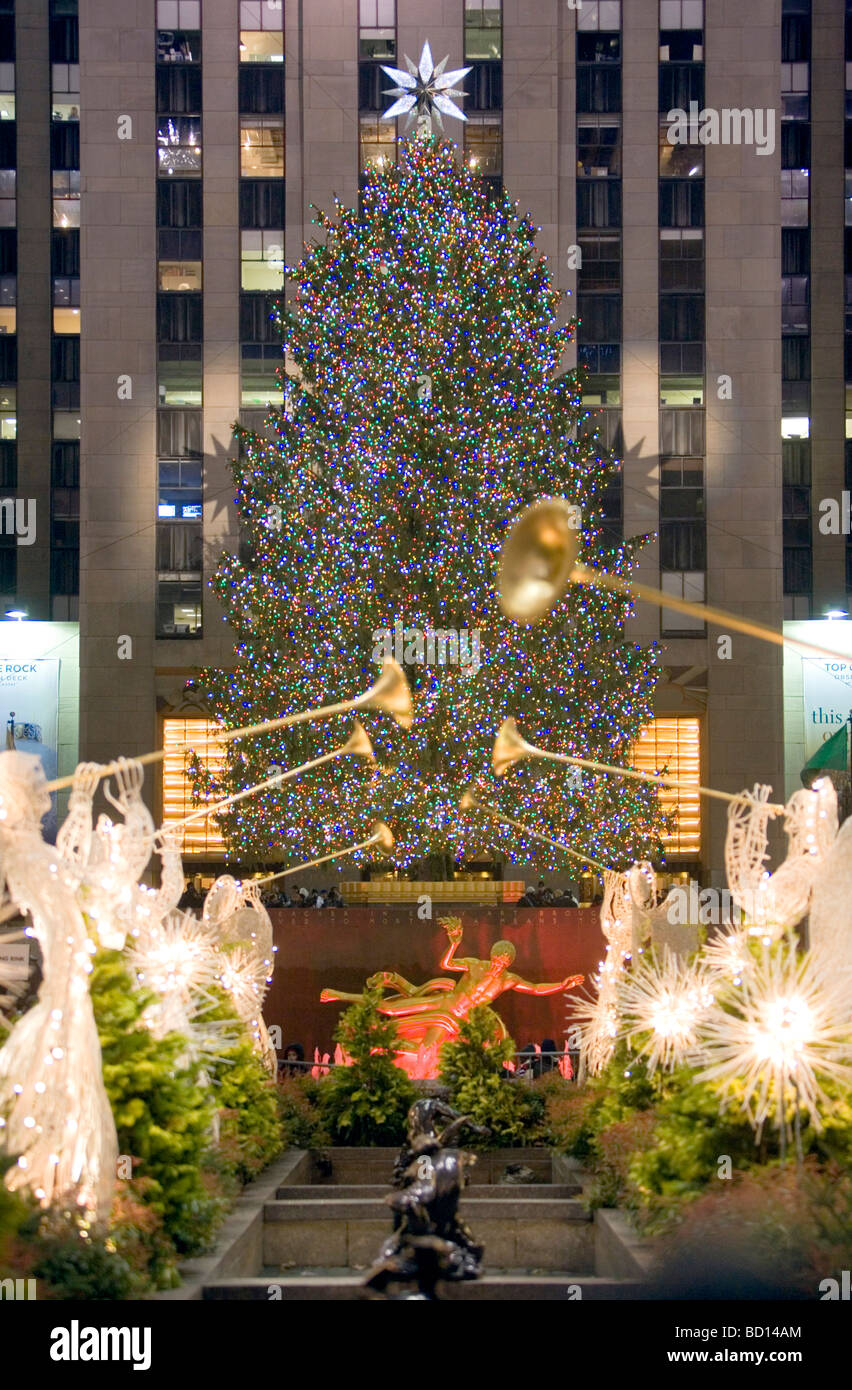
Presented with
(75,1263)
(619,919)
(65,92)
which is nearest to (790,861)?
(75,1263)

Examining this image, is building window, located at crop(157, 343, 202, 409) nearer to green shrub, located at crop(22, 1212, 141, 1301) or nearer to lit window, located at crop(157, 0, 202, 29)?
lit window, located at crop(157, 0, 202, 29)

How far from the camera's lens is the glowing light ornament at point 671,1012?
19.1 meters

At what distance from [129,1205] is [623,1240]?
479 cm

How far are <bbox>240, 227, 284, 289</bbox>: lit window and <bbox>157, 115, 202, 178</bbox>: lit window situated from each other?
8.28 feet

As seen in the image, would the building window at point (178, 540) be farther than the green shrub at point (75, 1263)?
Yes

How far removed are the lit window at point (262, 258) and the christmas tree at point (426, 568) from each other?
1134 centimetres

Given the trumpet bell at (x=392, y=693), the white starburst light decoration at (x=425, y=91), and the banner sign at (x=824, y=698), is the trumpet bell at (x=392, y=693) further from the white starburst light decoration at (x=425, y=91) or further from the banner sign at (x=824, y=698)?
the banner sign at (x=824, y=698)

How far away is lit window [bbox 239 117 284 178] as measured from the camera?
53.7m

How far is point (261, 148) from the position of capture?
53.8 metres

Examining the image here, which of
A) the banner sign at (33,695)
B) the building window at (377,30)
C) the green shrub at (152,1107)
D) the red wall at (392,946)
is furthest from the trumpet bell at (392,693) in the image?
the building window at (377,30)

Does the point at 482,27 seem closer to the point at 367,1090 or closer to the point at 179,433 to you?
the point at 179,433

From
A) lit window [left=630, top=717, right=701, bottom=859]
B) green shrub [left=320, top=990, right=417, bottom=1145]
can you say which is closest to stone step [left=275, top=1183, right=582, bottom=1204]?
Answer: green shrub [left=320, top=990, right=417, bottom=1145]

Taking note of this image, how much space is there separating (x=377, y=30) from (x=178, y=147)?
6738mm

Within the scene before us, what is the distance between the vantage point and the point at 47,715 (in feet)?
174
